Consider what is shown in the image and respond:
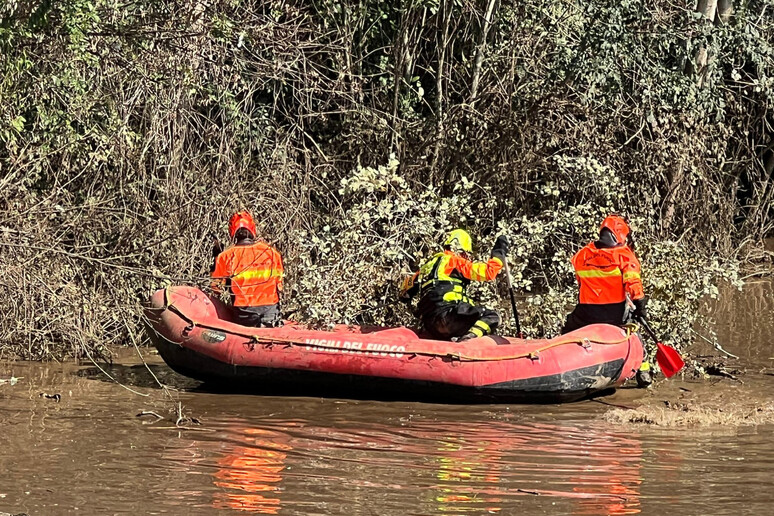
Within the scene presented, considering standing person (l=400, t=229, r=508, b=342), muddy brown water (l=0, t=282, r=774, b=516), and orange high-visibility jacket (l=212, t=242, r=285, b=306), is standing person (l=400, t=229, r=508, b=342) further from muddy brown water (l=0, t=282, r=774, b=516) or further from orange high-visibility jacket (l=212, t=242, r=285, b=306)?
orange high-visibility jacket (l=212, t=242, r=285, b=306)

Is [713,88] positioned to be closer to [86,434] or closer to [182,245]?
[182,245]

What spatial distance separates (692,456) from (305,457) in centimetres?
258

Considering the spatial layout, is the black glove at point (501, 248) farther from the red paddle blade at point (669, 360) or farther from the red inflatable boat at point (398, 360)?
the red paddle blade at point (669, 360)

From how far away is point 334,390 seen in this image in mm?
11055

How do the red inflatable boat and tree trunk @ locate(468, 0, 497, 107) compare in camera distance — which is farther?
tree trunk @ locate(468, 0, 497, 107)

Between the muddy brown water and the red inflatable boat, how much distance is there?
0.16 meters

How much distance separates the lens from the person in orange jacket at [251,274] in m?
→ 11.6

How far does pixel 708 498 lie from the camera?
753cm

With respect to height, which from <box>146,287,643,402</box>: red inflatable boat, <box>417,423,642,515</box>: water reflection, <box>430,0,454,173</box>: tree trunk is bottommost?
<box>417,423,642,515</box>: water reflection

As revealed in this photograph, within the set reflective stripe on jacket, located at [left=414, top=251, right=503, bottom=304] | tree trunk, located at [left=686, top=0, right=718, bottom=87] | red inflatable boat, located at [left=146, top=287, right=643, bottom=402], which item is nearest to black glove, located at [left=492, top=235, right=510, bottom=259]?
reflective stripe on jacket, located at [left=414, top=251, right=503, bottom=304]

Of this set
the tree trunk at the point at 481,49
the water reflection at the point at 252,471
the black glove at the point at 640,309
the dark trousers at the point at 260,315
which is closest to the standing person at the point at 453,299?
the black glove at the point at 640,309

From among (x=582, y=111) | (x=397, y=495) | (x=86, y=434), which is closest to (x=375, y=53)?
(x=582, y=111)

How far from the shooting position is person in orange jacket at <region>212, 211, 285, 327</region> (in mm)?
11555

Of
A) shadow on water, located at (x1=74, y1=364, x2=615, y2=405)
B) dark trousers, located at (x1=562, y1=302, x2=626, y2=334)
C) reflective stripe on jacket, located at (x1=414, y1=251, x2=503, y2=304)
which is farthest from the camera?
dark trousers, located at (x1=562, y1=302, x2=626, y2=334)
